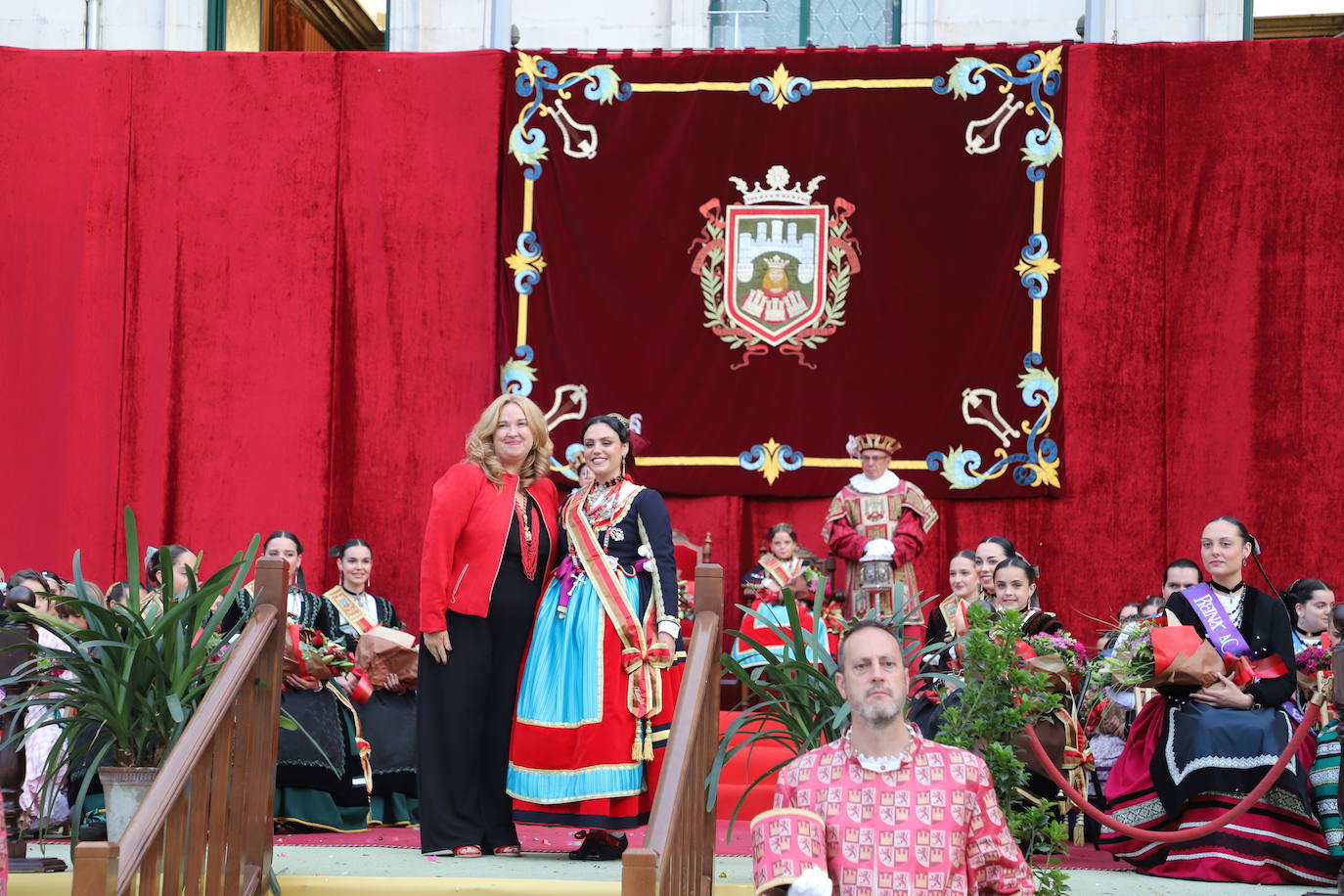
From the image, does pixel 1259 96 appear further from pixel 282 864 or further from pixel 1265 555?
pixel 282 864

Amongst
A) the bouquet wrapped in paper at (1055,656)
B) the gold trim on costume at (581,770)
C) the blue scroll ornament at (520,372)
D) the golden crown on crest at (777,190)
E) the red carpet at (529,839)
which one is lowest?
the red carpet at (529,839)

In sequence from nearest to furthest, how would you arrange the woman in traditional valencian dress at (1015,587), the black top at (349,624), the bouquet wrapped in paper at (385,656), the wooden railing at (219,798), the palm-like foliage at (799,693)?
1. the wooden railing at (219,798)
2. the palm-like foliage at (799,693)
3. the woman in traditional valencian dress at (1015,587)
4. the bouquet wrapped in paper at (385,656)
5. the black top at (349,624)

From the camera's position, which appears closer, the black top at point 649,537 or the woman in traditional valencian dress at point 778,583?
the black top at point 649,537

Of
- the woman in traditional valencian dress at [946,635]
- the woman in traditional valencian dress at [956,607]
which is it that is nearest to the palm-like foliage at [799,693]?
the woman in traditional valencian dress at [946,635]

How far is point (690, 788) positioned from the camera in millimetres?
3514

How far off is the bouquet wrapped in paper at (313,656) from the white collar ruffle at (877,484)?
2.67m

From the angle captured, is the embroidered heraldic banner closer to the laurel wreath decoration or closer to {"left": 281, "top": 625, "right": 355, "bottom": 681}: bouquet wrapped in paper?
the laurel wreath decoration

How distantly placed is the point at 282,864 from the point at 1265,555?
4.93 meters

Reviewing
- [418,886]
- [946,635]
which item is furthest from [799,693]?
[946,635]

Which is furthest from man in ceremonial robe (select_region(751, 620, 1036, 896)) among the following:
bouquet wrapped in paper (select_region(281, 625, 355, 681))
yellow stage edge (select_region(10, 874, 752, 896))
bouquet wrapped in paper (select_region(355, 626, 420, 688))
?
bouquet wrapped in paper (select_region(355, 626, 420, 688))

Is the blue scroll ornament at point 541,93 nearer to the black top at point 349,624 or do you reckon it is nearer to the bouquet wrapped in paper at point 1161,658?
the black top at point 349,624

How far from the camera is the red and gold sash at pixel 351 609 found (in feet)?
20.5

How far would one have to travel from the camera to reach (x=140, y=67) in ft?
27.3

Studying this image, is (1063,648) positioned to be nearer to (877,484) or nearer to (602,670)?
(602,670)
